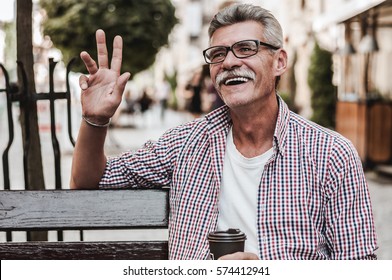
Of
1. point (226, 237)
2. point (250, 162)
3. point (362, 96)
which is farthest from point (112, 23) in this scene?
point (226, 237)

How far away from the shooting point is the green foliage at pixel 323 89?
50.3 ft

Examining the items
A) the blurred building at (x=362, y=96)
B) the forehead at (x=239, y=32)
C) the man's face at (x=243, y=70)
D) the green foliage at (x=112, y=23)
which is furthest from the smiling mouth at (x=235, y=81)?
the green foliage at (x=112, y=23)

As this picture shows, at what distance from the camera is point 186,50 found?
72.9 metres

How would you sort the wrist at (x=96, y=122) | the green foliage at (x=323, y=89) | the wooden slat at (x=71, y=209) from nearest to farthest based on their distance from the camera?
the wrist at (x=96, y=122)
the wooden slat at (x=71, y=209)
the green foliage at (x=323, y=89)

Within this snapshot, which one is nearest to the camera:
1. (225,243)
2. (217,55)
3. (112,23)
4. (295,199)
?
(225,243)

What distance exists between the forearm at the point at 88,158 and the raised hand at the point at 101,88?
5 cm

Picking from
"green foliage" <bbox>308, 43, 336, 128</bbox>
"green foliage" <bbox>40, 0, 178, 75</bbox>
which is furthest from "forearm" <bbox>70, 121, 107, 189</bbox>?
"green foliage" <bbox>308, 43, 336, 128</bbox>

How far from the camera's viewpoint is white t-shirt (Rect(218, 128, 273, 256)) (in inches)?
94.9

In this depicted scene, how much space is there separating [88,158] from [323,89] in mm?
13184

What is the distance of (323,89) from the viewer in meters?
15.4

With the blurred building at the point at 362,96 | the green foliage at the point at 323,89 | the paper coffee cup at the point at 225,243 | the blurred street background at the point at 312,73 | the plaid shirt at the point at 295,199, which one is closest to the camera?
the paper coffee cup at the point at 225,243

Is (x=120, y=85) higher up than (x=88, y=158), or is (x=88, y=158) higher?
(x=120, y=85)

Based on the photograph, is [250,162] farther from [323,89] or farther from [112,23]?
[112,23]

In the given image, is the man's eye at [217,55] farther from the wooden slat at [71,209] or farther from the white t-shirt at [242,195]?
the wooden slat at [71,209]
